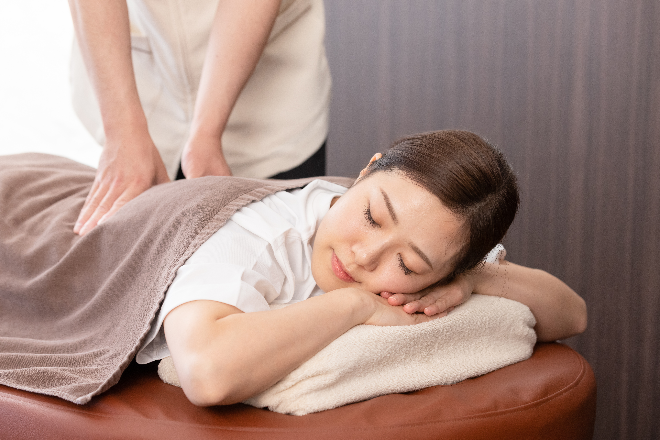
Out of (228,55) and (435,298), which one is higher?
(228,55)

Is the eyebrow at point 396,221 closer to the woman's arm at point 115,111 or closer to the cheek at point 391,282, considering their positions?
the cheek at point 391,282

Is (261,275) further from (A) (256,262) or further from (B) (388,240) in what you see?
(B) (388,240)

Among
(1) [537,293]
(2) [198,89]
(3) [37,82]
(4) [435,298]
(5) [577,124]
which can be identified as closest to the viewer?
(4) [435,298]

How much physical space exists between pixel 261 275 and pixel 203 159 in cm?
57

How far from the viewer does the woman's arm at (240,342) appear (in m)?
0.75

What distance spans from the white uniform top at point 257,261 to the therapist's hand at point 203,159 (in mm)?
306

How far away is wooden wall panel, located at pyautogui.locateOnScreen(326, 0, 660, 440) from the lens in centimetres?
191

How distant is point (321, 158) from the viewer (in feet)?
5.49

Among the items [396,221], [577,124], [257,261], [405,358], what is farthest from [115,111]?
[577,124]

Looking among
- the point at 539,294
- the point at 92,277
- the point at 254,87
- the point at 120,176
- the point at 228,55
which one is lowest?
the point at 539,294

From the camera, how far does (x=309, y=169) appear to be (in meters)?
1.63

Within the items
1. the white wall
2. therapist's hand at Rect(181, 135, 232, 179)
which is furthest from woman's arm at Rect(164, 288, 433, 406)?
the white wall

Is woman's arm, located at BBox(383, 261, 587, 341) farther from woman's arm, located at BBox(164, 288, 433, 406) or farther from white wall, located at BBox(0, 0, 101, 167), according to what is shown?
white wall, located at BBox(0, 0, 101, 167)

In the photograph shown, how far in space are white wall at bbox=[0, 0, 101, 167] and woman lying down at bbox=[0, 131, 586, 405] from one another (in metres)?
1.34
